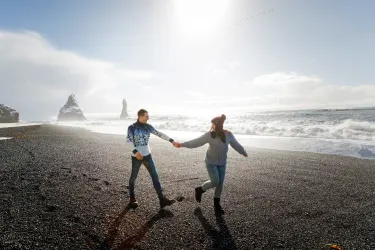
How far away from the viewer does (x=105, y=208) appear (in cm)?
645

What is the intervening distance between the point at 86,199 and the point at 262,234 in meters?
4.45

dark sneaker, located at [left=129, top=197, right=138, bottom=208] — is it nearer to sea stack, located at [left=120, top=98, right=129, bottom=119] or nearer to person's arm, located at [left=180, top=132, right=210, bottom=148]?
person's arm, located at [left=180, top=132, right=210, bottom=148]

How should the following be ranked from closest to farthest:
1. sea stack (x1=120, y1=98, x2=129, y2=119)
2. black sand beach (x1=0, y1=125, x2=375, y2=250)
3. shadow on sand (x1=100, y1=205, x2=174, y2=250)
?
shadow on sand (x1=100, y1=205, x2=174, y2=250) → black sand beach (x1=0, y1=125, x2=375, y2=250) → sea stack (x1=120, y1=98, x2=129, y2=119)

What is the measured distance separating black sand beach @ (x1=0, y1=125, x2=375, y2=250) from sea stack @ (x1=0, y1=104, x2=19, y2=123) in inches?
3023

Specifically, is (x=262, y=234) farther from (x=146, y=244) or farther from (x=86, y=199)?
(x=86, y=199)

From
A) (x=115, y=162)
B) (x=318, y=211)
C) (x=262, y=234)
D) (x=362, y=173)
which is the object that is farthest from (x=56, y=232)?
(x=362, y=173)

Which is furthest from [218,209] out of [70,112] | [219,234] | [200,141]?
[70,112]

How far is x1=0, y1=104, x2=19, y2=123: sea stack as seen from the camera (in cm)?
7406

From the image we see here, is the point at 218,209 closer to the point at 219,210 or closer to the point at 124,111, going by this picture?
the point at 219,210

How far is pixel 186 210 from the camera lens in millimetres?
6496

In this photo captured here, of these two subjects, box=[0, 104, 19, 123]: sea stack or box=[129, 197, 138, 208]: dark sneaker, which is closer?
box=[129, 197, 138, 208]: dark sneaker

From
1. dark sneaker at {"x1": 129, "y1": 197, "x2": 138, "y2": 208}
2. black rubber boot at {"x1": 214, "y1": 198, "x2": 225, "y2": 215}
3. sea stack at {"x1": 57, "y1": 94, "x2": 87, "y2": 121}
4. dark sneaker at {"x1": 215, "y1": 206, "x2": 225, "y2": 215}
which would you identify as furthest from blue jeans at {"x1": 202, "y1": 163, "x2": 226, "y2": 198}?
sea stack at {"x1": 57, "y1": 94, "x2": 87, "y2": 121}

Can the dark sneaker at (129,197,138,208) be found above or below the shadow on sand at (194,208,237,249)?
above

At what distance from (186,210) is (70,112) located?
145882 mm
